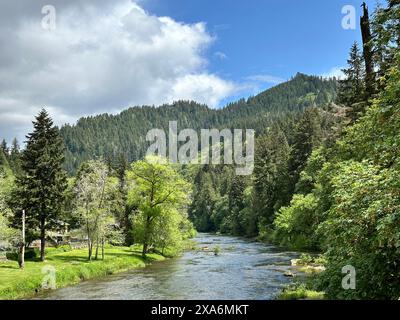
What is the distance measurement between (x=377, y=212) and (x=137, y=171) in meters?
45.4


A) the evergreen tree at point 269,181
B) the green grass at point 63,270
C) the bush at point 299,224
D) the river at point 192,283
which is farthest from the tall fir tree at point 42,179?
the evergreen tree at point 269,181

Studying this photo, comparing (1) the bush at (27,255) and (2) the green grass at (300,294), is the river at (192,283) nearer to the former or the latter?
(2) the green grass at (300,294)

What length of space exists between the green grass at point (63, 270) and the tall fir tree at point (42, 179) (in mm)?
4306

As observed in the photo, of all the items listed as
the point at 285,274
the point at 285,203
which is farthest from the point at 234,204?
the point at 285,274

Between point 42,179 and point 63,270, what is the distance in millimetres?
14464

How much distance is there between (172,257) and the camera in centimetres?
5988

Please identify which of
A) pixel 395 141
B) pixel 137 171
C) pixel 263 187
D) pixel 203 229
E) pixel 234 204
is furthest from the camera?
pixel 203 229

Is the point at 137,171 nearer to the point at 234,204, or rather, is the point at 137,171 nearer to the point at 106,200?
the point at 106,200

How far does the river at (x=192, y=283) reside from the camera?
1165 inches

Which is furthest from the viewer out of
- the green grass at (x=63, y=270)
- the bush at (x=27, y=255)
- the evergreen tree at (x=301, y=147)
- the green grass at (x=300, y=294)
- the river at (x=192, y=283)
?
the evergreen tree at (x=301, y=147)

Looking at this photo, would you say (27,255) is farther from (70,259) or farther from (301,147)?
(301,147)

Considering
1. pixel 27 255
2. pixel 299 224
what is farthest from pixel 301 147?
pixel 27 255

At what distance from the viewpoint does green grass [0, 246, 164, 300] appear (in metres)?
30.7

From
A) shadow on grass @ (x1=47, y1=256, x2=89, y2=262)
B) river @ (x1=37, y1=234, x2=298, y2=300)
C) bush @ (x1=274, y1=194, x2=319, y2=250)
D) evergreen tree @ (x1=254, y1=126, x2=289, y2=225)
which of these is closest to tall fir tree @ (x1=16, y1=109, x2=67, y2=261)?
shadow on grass @ (x1=47, y1=256, x2=89, y2=262)
